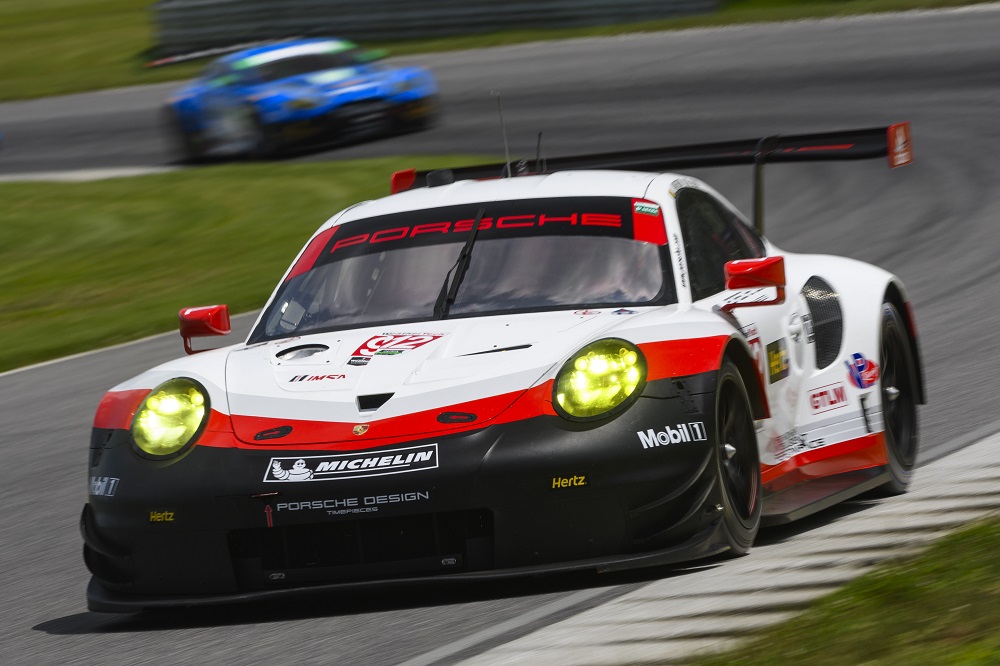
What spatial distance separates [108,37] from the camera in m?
38.5

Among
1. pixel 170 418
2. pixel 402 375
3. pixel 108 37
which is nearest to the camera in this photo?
pixel 402 375

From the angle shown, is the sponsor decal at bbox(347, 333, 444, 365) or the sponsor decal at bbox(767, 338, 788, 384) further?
the sponsor decal at bbox(767, 338, 788, 384)

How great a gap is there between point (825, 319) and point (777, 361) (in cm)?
59

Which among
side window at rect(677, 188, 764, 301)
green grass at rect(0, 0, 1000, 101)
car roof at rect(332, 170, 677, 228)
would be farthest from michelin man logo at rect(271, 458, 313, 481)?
green grass at rect(0, 0, 1000, 101)

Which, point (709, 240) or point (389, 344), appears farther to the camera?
point (709, 240)

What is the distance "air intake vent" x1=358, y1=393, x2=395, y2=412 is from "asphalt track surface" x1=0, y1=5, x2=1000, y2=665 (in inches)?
20.8

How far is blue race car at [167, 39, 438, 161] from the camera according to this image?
2067cm

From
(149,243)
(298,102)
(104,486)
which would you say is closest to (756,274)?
(104,486)

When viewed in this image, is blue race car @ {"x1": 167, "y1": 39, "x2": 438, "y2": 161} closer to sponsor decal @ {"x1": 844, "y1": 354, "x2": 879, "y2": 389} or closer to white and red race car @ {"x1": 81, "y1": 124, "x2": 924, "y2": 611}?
white and red race car @ {"x1": 81, "y1": 124, "x2": 924, "y2": 611}

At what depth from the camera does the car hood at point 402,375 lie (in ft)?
15.5

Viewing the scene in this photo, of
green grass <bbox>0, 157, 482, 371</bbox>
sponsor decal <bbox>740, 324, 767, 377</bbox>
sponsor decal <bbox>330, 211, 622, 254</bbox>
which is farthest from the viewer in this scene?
green grass <bbox>0, 157, 482, 371</bbox>

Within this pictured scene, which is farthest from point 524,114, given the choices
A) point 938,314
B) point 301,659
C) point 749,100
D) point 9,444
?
point 301,659

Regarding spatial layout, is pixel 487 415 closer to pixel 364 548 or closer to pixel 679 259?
pixel 364 548

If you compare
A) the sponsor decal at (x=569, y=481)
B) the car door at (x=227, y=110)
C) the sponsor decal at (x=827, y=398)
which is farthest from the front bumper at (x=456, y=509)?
the car door at (x=227, y=110)
